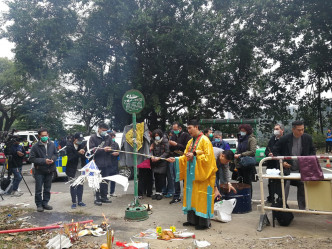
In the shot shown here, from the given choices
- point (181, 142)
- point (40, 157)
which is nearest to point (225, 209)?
point (181, 142)

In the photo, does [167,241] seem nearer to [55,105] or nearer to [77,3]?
[77,3]

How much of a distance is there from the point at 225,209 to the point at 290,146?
161 centimetres

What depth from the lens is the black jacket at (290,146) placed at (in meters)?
5.16

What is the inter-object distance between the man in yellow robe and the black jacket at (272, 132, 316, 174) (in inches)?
50.7

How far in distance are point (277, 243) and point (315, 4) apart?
16.9 metres

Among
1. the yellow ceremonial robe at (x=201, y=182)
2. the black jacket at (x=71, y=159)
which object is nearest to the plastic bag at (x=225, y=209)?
the yellow ceremonial robe at (x=201, y=182)

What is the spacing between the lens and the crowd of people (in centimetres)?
496

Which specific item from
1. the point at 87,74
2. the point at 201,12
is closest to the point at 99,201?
the point at 87,74

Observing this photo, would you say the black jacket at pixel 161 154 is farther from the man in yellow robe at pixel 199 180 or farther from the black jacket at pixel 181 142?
the man in yellow robe at pixel 199 180

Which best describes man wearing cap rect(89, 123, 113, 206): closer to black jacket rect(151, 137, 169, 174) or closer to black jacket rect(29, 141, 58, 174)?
black jacket rect(29, 141, 58, 174)

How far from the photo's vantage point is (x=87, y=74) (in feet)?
54.4

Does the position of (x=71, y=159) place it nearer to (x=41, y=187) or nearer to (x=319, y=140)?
(x=41, y=187)

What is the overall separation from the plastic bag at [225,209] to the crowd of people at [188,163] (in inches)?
6.9

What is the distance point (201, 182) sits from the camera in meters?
Result: 4.95
